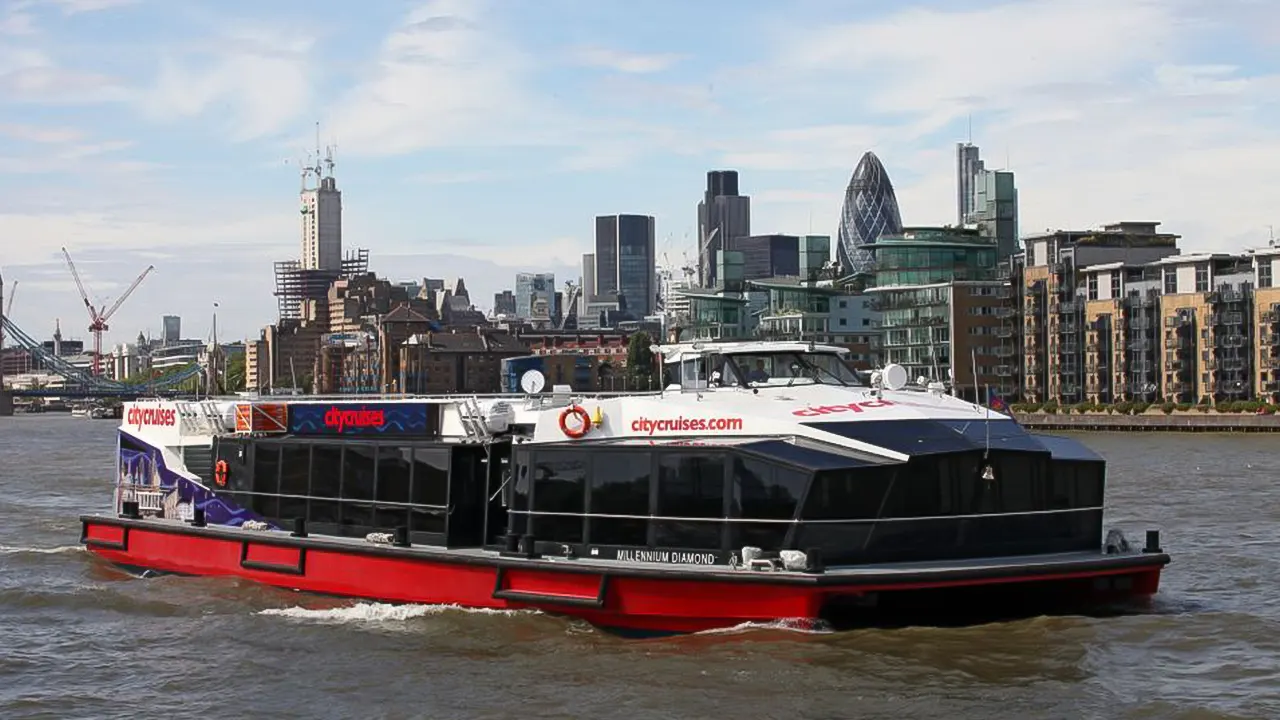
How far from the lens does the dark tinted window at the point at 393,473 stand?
23188 mm

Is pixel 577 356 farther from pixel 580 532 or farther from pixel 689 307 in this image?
pixel 580 532

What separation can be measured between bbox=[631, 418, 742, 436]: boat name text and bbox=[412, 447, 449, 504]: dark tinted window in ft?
10.1

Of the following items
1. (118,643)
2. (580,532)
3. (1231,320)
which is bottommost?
(118,643)

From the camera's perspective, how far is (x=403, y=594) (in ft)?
73.3

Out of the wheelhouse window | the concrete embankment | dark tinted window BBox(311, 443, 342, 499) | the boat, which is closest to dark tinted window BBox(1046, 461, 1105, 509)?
the boat

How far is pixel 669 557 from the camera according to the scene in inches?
789

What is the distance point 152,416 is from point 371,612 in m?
7.83

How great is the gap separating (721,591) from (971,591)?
112 inches

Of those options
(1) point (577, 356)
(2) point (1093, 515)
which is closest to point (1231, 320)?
(1) point (577, 356)

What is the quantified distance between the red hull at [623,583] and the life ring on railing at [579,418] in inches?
67.7

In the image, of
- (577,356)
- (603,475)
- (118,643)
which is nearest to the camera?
(603,475)

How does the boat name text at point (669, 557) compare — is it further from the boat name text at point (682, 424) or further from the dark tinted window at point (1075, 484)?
the dark tinted window at point (1075, 484)

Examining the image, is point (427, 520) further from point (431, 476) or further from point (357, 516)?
point (357, 516)

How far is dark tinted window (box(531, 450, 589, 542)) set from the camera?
68.7ft
